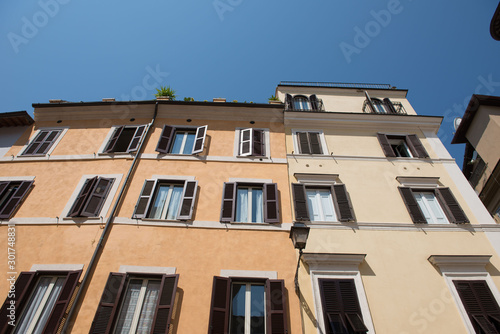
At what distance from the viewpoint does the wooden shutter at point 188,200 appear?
8188 mm

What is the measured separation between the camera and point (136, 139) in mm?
10641

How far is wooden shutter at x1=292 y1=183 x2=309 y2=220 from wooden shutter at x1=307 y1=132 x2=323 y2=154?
7.16ft

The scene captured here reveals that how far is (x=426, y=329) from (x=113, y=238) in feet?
25.9

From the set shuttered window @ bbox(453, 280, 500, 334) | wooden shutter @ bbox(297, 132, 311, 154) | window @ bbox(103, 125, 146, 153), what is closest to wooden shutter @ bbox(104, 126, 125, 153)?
window @ bbox(103, 125, 146, 153)

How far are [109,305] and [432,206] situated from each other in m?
9.60

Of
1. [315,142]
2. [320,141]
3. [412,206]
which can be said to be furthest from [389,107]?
[412,206]

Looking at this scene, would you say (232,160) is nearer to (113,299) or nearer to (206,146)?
(206,146)

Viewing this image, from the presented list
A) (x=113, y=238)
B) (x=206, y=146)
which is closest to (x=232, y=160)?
(x=206, y=146)

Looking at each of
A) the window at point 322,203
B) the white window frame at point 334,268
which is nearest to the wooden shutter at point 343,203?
the window at point 322,203

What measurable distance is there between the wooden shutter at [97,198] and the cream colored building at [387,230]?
5.82 metres

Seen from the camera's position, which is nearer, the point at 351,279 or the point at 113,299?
the point at 113,299

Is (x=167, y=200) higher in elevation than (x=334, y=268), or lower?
higher

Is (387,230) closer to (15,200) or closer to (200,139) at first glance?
(200,139)

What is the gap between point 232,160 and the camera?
10.1 m
